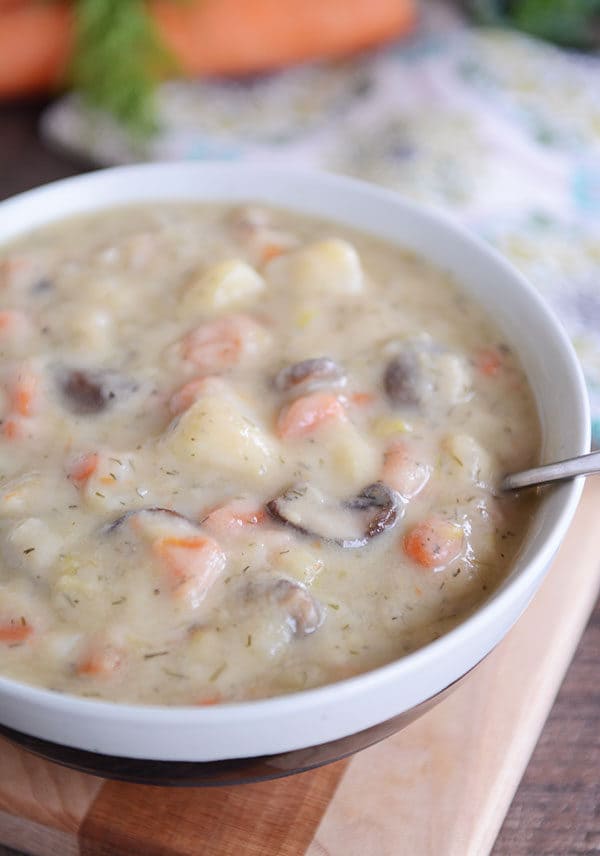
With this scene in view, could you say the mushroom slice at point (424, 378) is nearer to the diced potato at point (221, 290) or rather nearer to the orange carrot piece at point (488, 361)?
the orange carrot piece at point (488, 361)

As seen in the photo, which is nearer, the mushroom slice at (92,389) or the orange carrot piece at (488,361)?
the mushroom slice at (92,389)

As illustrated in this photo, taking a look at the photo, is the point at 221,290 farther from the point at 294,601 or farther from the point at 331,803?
the point at 331,803

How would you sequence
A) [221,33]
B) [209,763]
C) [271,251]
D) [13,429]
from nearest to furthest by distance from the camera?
[209,763] → [13,429] → [271,251] → [221,33]

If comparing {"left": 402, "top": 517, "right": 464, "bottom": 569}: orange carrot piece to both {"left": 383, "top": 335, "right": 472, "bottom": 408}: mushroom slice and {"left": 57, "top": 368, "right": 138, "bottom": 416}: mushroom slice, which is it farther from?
{"left": 57, "top": 368, "right": 138, "bottom": 416}: mushroom slice

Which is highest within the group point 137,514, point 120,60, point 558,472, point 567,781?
point 558,472

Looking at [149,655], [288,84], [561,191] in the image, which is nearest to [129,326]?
[149,655]

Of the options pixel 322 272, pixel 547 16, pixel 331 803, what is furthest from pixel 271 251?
pixel 547 16

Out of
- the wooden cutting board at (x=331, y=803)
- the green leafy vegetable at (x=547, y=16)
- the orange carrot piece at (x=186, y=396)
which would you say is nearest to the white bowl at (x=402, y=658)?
the wooden cutting board at (x=331, y=803)

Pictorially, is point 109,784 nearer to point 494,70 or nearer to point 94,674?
point 94,674
